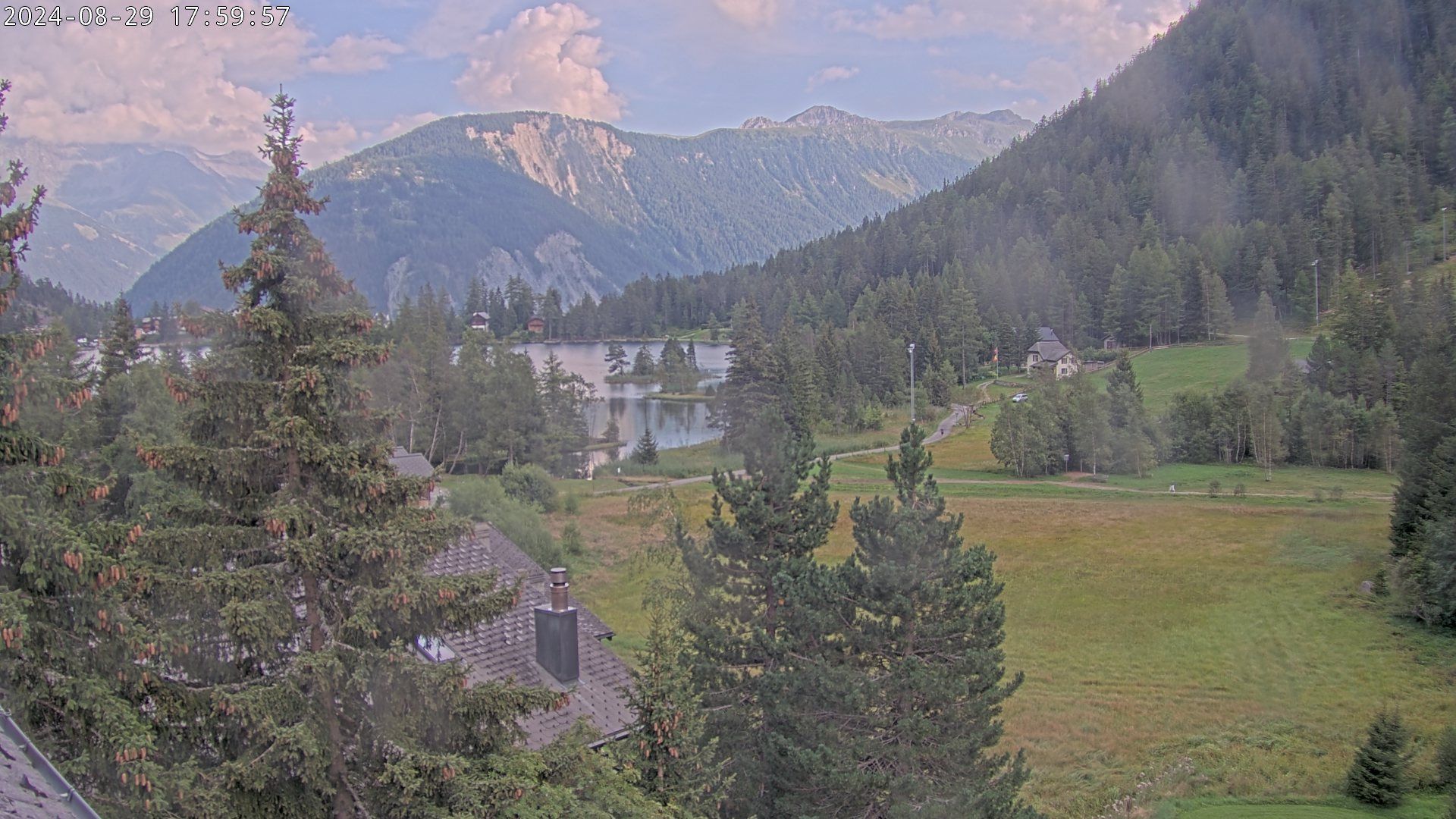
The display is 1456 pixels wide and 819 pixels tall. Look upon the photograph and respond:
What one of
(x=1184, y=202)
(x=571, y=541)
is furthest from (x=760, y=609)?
(x=1184, y=202)

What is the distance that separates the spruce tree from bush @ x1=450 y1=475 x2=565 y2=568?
2307 centimetres

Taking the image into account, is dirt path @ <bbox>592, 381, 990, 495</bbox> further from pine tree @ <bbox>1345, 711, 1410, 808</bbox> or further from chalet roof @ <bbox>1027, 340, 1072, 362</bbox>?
pine tree @ <bbox>1345, 711, 1410, 808</bbox>

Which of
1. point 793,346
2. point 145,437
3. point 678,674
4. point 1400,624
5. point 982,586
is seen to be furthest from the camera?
point 793,346

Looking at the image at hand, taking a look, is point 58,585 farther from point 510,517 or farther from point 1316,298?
point 1316,298

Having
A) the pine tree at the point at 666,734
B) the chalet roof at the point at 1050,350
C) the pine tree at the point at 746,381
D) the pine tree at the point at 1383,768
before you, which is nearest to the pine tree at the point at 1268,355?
the chalet roof at the point at 1050,350

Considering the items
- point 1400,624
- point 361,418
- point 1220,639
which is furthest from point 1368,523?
point 361,418

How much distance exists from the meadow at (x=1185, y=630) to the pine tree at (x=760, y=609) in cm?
822

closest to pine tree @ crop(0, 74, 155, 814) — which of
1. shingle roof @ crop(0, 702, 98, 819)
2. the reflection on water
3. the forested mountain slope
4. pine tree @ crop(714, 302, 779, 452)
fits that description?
shingle roof @ crop(0, 702, 98, 819)

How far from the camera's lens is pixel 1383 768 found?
1706 centimetres

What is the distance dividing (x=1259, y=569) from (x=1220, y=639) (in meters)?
7.29

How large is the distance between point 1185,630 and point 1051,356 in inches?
2218

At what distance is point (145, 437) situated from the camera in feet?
21.8

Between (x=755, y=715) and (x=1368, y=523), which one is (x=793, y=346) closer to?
(x=1368, y=523)

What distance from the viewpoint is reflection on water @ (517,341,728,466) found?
7162 centimetres
